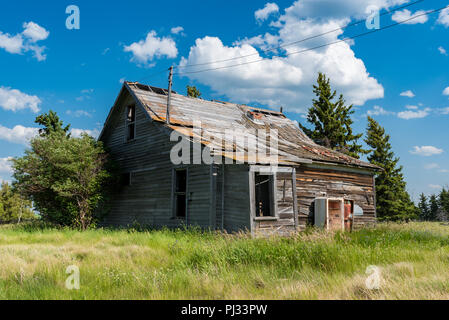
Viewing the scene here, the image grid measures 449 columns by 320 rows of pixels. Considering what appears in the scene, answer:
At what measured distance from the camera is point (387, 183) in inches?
1152

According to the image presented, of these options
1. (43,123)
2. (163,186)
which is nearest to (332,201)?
(163,186)

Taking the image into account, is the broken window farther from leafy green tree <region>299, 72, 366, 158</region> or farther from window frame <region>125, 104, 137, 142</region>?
leafy green tree <region>299, 72, 366, 158</region>

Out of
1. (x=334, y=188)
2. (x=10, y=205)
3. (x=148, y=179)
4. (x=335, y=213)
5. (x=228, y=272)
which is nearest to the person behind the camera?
(x=228, y=272)

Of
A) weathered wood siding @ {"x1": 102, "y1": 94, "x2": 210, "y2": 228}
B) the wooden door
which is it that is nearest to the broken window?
weathered wood siding @ {"x1": 102, "y1": 94, "x2": 210, "y2": 228}

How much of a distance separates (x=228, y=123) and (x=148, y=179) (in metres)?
5.00

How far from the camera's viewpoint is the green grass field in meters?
4.68

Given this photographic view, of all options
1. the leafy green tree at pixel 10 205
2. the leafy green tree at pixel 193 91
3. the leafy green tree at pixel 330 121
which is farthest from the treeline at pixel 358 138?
the leafy green tree at pixel 10 205

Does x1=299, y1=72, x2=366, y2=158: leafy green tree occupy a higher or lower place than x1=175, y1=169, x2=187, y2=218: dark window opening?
higher

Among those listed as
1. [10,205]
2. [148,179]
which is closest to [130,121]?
[148,179]

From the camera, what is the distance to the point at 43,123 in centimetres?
2373

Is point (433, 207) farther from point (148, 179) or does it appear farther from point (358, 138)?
point (148, 179)

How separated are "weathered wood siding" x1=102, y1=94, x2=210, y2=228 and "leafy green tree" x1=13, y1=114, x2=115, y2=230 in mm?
1197

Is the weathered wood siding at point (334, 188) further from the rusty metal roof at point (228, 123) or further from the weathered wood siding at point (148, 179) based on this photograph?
the weathered wood siding at point (148, 179)
